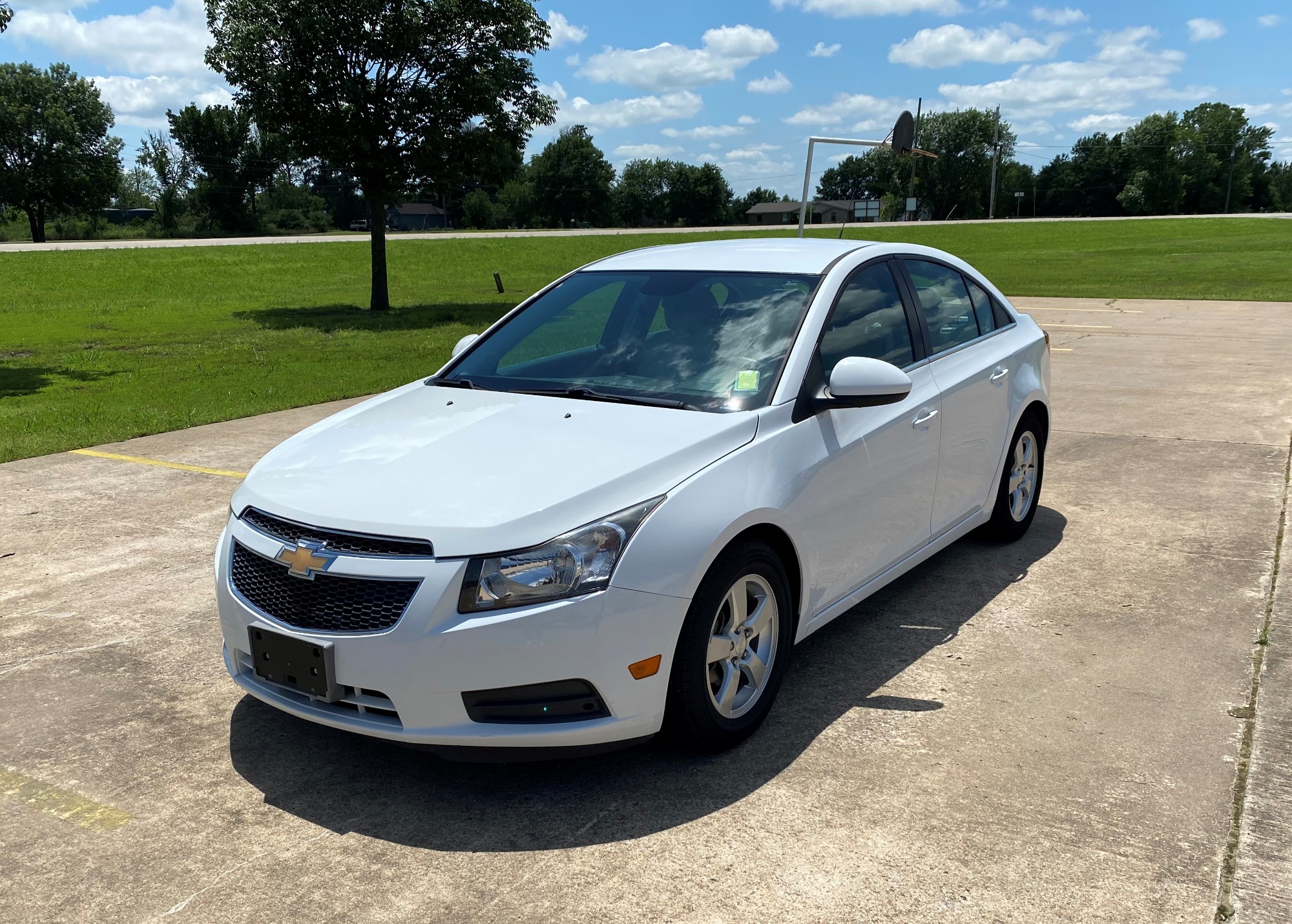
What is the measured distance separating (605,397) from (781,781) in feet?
5.04

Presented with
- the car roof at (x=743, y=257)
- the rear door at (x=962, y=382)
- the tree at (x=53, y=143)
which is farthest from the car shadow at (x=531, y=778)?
the tree at (x=53, y=143)

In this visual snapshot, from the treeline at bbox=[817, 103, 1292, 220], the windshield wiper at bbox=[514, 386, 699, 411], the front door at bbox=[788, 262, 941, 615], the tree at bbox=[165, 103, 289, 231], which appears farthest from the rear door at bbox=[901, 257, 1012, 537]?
the treeline at bbox=[817, 103, 1292, 220]

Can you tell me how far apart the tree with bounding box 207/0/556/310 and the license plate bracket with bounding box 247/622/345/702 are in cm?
1927

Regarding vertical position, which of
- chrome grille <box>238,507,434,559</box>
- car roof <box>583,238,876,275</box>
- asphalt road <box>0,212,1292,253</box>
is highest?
asphalt road <box>0,212,1292,253</box>

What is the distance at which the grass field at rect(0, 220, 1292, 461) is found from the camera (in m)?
11.4

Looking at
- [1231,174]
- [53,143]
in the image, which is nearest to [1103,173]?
[1231,174]

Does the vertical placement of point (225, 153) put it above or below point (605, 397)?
above

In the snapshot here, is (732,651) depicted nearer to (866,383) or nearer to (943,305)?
(866,383)

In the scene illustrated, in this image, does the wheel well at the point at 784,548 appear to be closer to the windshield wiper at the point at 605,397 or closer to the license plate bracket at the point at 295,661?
the windshield wiper at the point at 605,397

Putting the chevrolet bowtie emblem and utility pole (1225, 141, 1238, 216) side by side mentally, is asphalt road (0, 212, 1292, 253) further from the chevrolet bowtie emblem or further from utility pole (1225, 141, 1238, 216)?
utility pole (1225, 141, 1238, 216)

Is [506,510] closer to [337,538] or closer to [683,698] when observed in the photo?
[337,538]

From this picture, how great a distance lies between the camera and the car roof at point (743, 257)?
14.9 feet

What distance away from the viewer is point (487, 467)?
11.3ft

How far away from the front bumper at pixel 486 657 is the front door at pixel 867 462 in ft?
2.80
